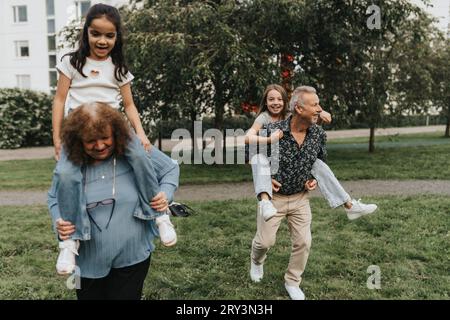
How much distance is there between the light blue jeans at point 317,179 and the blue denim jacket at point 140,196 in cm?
131

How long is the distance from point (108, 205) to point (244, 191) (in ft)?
23.1

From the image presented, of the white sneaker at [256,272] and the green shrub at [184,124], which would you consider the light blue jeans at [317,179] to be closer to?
the white sneaker at [256,272]

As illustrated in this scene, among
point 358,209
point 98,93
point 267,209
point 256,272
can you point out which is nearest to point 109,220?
point 98,93

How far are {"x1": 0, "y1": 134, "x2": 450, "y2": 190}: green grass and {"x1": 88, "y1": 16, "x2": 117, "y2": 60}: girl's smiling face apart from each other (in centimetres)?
771

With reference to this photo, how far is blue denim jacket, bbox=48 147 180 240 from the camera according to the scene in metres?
2.52

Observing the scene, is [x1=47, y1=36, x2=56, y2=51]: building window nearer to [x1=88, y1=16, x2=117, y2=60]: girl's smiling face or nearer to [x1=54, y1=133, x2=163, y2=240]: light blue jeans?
[x1=88, y1=16, x2=117, y2=60]: girl's smiling face

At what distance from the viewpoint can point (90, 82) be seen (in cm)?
323

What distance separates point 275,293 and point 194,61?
21.9ft

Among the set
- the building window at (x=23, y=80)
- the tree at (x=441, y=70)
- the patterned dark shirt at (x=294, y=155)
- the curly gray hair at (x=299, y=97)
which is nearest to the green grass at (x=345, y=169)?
the tree at (x=441, y=70)

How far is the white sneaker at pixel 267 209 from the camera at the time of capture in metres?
3.80

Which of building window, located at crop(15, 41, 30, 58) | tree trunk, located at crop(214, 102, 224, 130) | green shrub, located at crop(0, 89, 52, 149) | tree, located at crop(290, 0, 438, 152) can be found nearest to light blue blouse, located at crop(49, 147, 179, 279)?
tree, located at crop(290, 0, 438, 152)

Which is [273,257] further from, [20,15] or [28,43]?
[20,15]
